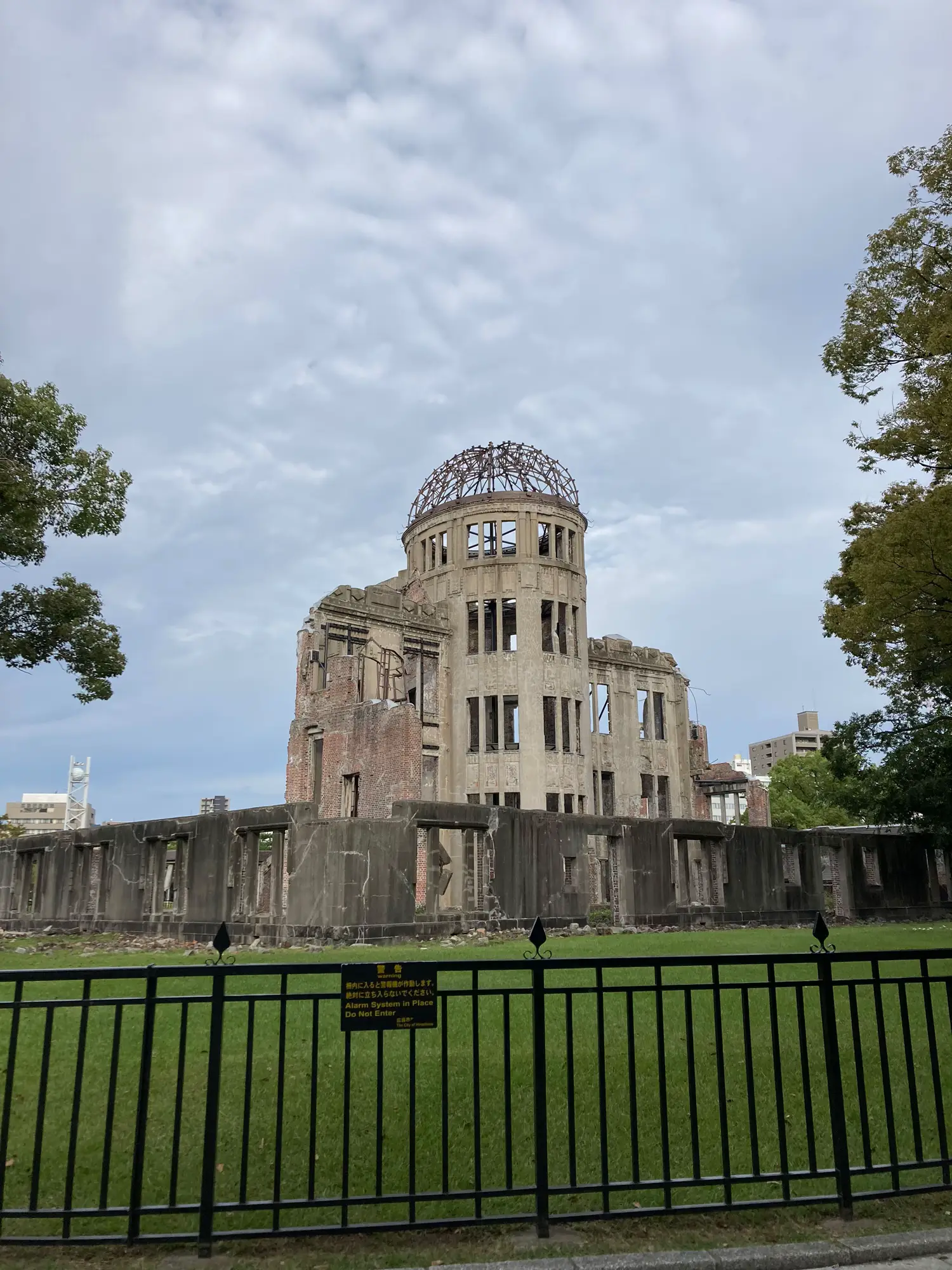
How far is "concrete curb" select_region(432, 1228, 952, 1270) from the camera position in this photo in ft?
15.0

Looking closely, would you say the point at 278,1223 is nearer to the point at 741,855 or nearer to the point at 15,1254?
the point at 15,1254

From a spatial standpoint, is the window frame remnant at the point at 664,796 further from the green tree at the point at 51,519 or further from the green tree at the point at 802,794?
the green tree at the point at 51,519

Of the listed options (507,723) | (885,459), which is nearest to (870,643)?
(885,459)

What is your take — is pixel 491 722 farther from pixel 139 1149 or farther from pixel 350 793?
pixel 139 1149

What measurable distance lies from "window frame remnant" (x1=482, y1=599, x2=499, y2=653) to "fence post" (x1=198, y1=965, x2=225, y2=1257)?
110 ft

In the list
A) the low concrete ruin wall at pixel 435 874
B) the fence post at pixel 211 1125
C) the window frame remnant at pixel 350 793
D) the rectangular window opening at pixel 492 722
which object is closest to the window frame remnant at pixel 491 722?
the rectangular window opening at pixel 492 722

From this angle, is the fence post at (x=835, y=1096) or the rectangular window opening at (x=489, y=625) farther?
the rectangular window opening at (x=489, y=625)

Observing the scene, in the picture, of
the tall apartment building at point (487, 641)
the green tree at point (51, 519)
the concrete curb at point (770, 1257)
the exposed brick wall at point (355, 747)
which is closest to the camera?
the concrete curb at point (770, 1257)

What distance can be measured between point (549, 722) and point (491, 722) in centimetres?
229

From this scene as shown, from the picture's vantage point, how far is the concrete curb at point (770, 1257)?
458 centimetres

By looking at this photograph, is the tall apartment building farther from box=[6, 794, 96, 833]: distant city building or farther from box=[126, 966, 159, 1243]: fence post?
box=[6, 794, 96, 833]: distant city building

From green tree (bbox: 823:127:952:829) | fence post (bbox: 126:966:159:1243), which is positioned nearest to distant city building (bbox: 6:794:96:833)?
green tree (bbox: 823:127:952:829)

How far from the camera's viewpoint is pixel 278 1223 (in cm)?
489

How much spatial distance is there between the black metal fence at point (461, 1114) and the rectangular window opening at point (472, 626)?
97.3 ft
